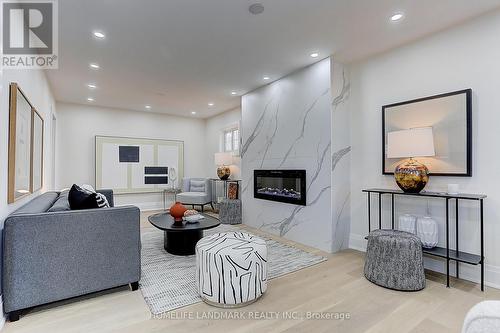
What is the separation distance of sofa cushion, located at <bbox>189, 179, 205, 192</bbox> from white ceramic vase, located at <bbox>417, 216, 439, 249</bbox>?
492cm

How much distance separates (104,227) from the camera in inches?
89.0

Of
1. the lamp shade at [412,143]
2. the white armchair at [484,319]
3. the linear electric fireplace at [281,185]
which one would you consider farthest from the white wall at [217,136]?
the white armchair at [484,319]

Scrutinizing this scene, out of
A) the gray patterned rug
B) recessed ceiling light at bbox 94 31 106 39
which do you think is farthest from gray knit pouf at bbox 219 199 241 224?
recessed ceiling light at bbox 94 31 106 39

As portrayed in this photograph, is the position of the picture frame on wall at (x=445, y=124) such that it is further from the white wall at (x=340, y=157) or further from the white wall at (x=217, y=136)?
the white wall at (x=217, y=136)

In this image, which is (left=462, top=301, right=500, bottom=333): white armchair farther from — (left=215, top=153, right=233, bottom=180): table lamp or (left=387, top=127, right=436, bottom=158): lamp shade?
(left=215, top=153, right=233, bottom=180): table lamp

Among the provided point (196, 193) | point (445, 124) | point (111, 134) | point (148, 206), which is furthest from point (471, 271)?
point (111, 134)

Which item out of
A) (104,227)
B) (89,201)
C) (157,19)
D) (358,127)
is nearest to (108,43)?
(157,19)

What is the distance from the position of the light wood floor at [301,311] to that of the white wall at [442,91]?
683 millimetres

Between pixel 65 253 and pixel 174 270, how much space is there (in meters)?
1.12

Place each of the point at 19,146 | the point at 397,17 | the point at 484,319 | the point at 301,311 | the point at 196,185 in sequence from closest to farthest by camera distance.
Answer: the point at 484,319 → the point at 301,311 → the point at 19,146 → the point at 397,17 → the point at 196,185

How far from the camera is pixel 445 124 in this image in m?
2.83

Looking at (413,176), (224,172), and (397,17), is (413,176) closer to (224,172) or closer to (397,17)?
(397,17)

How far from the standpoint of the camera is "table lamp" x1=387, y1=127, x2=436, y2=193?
2705mm

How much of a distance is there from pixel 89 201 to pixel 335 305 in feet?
7.54
